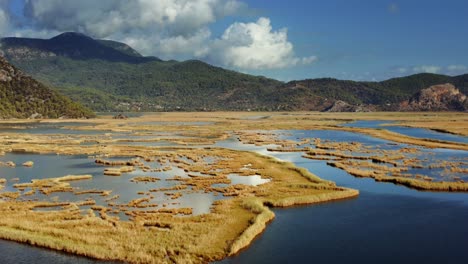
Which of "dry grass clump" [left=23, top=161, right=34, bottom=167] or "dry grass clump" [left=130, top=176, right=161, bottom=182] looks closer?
"dry grass clump" [left=130, top=176, right=161, bottom=182]

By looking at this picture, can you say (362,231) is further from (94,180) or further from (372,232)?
(94,180)

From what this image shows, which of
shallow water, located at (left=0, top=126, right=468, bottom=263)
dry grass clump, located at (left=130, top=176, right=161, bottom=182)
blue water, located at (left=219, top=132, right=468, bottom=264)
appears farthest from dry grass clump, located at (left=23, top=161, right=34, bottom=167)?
blue water, located at (left=219, top=132, right=468, bottom=264)

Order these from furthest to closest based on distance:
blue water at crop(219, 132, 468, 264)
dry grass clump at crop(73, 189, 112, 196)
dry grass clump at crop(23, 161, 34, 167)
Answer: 1. dry grass clump at crop(23, 161, 34, 167)
2. dry grass clump at crop(73, 189, 112, 196)
3. blue water at crop(219, 132, 468, 264)

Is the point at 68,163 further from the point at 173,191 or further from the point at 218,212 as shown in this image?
the point at 218,212

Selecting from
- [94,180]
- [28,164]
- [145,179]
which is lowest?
[28,164]

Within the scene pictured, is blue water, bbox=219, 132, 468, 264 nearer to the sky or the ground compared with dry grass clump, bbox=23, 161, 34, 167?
nearer to the sky

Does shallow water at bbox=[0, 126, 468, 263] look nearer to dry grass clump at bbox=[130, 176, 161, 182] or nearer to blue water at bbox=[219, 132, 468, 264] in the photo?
blue water at bbox=[219, 132, 468, 264]

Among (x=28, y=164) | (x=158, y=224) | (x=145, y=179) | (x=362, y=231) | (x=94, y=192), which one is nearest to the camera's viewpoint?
(x=362, y=231)

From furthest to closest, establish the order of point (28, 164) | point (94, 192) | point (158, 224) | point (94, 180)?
point (28, 164)
point (94, 180)
point (94, 192)
point (158, 224)

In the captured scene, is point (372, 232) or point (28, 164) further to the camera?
point (28, 164)

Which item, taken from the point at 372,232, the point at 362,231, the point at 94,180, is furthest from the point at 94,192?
the point at 372,232

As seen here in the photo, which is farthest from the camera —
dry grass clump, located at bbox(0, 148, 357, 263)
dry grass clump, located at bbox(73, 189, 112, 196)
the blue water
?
dry grass clump, located at bbox(73, 189, 112, 196)

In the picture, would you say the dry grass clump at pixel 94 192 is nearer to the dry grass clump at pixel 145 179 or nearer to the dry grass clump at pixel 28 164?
the dry grass clump at pixel 145 179
